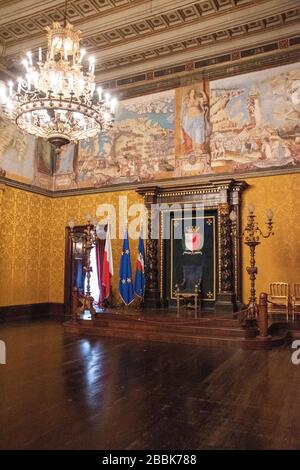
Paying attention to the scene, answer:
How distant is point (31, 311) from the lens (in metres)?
11.6

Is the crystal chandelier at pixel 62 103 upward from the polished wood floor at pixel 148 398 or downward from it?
upward

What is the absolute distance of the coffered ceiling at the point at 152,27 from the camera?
A: 8.95 m

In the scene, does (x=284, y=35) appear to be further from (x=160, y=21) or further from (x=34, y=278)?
(x=34, y=278)

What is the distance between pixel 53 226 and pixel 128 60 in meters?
5.77

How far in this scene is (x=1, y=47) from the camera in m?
10.4

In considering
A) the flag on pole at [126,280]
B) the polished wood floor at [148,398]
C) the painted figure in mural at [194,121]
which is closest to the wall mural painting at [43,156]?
the flag on pole at [126,280]

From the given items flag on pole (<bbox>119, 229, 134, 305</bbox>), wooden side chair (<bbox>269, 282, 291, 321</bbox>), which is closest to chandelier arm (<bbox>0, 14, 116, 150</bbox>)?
flag on pole (<bbox>119, 229, 134, 305</bbox>)

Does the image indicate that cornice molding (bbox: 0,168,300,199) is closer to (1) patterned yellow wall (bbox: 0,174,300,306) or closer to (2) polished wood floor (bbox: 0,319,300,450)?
(1) patterned yellow wall (bbox: 0,174,300,306)

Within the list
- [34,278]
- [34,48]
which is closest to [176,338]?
[34,278]

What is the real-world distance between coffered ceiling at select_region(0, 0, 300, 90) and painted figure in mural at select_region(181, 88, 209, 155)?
43.6 inches

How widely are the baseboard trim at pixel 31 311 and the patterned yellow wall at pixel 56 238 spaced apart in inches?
6.6

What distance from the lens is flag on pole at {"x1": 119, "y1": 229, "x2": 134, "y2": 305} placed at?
10.7 meters

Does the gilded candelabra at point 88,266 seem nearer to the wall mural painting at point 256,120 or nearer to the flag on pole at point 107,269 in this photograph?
the flag on pole at point 107,269

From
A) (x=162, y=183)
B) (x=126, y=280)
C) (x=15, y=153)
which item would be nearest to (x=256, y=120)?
(x=162, y=183)
